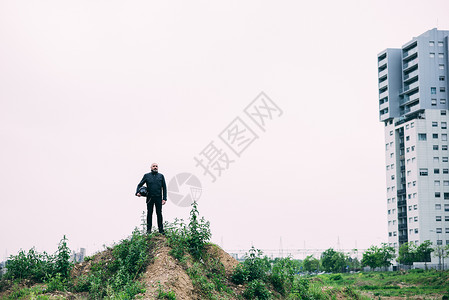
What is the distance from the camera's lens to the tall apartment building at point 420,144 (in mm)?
79875

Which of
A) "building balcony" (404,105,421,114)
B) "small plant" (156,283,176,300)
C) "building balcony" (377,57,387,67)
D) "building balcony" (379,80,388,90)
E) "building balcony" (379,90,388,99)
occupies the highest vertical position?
"building balcony" (377,57,387,67)

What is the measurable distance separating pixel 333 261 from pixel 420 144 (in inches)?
1014

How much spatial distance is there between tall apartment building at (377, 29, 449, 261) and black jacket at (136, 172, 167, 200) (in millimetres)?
74002

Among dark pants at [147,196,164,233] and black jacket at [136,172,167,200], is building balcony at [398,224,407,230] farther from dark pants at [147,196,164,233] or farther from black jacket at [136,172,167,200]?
black jacket at [136,172,167,200]

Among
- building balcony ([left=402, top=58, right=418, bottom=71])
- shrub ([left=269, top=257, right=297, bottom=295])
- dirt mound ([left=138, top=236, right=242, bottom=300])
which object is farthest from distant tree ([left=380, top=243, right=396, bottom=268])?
dirt mound ([left=138, top=236, right=242, bottom=300])

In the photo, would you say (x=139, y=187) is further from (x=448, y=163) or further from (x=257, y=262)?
(x=448, y=163)

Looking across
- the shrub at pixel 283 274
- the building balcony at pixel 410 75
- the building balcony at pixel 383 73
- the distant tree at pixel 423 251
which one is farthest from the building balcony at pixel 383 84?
the shrub at pixel 283 274

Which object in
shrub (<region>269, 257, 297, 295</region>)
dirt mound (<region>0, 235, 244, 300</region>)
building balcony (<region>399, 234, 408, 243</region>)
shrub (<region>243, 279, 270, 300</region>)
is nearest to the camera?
dirt mound (<region>0, 235, 244, 300</region>)

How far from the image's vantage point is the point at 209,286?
42.2 ft

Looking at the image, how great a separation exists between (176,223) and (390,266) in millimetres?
74203

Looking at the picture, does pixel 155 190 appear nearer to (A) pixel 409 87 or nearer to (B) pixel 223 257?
(B) pixel 223 257

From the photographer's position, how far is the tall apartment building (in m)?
79.9

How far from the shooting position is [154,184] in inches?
558

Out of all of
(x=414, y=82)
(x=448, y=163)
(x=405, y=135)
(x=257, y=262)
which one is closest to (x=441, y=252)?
(x=448, y=163)
